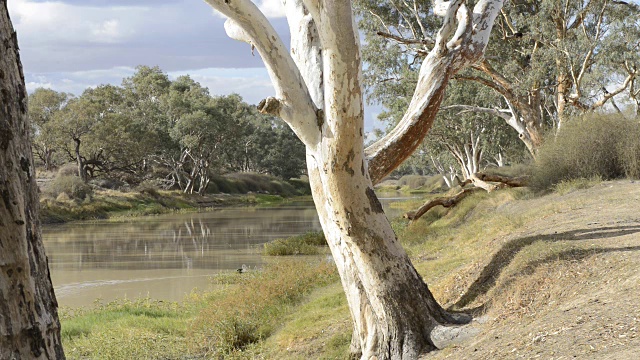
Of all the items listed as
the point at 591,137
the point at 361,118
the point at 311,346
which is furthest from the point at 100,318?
the point at 591,137

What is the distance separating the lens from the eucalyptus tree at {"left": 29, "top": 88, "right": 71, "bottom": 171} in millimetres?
46075

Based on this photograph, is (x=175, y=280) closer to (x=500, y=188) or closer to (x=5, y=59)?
(x=500, y=188)

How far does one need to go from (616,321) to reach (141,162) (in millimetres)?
51492

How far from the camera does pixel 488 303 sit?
7.09 m

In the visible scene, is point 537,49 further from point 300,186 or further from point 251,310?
point 300,186

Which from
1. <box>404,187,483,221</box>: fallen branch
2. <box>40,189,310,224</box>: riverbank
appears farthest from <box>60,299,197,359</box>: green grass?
<box>40,189,310,224</box>: riverbank

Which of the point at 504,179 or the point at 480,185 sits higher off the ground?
the point at 504,179

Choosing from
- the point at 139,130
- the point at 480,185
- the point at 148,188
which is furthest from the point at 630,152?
the point at 139,130

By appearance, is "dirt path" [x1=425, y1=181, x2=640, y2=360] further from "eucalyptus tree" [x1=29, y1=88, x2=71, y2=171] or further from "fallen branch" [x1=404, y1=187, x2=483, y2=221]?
"eucalyptus tree" [x1=29, y1=88, x2=71, y2=171]

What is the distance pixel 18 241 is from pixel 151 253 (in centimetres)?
2025

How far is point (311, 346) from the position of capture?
831 cm

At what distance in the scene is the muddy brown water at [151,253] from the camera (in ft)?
51.8

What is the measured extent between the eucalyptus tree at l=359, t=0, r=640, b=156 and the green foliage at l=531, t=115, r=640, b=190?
325cm

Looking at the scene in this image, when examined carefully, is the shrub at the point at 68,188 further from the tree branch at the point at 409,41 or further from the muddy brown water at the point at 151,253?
the tree branch at the point at 409,41
